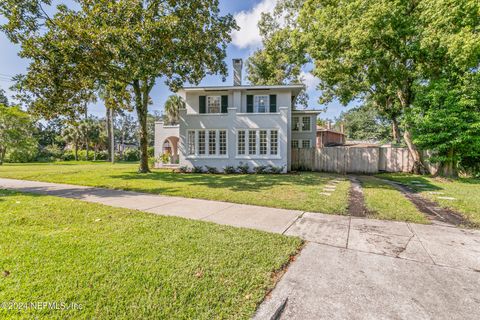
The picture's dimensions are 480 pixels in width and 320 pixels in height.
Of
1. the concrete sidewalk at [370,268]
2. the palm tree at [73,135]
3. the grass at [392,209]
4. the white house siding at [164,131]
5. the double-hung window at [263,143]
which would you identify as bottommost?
the concrete sidewalk at [370,268]

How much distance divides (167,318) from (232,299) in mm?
670

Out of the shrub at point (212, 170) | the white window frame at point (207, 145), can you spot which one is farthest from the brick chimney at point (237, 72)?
the shrub at point (212, 170)

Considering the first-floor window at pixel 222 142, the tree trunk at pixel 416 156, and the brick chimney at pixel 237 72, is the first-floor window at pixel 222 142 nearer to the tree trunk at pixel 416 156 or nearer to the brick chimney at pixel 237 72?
the brick chimney at pixel 237 72

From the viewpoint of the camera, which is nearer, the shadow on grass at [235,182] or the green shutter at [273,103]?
the shadow on grass at [235,182]

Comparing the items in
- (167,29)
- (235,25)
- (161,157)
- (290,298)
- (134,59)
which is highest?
(235,25)

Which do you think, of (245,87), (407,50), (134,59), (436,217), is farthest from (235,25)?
(436,217)

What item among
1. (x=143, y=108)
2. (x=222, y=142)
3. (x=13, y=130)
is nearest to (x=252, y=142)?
(x=222, y=142)

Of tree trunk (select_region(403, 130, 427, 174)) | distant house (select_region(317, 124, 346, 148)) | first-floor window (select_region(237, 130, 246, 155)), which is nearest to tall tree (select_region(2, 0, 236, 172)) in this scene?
first-floor window (select_region(237, 130, 246, 155))

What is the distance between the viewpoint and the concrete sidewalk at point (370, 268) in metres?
2.38

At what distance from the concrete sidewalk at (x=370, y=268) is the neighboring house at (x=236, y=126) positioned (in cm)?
1036

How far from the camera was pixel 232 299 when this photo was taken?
2.45m

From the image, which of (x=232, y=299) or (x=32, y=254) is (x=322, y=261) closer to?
(x=232, y=299)

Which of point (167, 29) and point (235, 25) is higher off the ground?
point (235, 25)

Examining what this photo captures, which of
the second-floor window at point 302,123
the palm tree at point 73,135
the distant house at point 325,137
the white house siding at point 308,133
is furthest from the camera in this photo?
the palm tree at point 73,135
